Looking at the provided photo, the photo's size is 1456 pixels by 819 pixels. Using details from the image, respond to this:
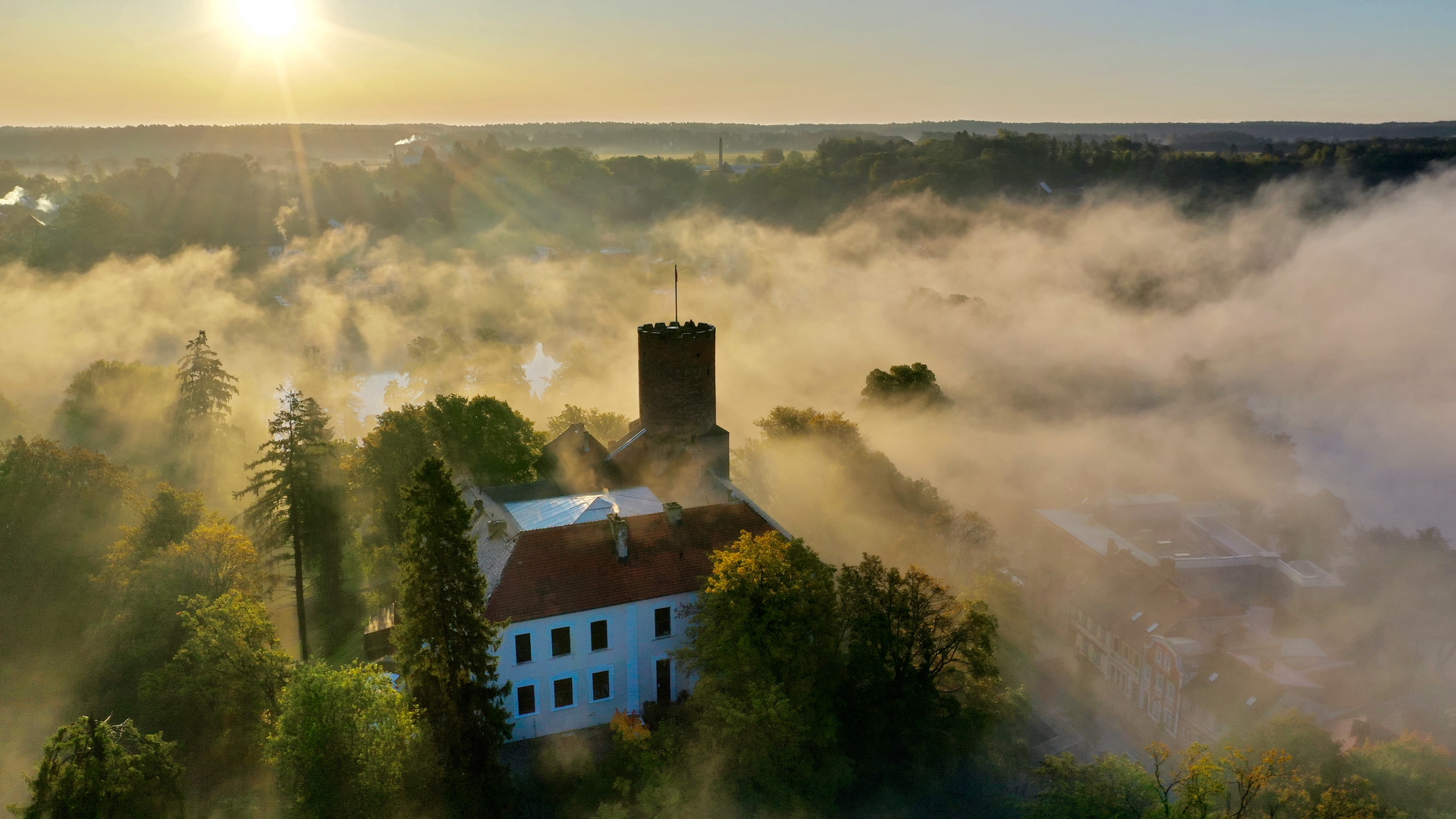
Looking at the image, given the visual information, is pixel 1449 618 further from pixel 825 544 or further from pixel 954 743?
pixel 954 743

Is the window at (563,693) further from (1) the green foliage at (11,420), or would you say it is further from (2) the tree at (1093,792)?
(1) the green foliage at (11,420)

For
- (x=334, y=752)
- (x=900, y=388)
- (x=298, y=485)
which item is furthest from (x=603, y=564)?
(x=900, y=388)

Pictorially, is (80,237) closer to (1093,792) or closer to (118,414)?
(118,414)

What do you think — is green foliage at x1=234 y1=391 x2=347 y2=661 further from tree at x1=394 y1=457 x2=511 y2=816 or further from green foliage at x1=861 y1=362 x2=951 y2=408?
green foliage at x1=861 y1=362 x2=951 y2=408

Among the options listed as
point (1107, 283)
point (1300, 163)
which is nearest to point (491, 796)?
point (1107, 283)

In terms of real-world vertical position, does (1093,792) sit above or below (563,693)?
below

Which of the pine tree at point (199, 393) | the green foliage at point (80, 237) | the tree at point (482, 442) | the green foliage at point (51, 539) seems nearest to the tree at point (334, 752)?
the tree at point (482, 442)

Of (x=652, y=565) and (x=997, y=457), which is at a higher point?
(x=652, y=565)
